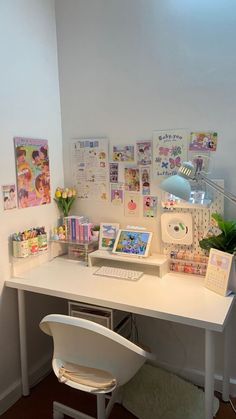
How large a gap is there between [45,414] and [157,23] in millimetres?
2238

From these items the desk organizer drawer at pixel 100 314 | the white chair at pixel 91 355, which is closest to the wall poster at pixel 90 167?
the desk organizer drawer at pixel 100 314

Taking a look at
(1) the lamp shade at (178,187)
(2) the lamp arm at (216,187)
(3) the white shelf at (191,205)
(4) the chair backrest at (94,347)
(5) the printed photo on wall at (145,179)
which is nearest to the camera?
(4) the chair backrest at (94,347)

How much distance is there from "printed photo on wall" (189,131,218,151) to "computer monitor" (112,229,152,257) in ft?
1.83

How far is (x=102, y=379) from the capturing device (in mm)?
1408

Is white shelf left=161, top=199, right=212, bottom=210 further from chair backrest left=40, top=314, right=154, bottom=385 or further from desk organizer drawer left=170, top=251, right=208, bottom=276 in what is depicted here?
chair backrest left=40, top=314, right=154, bottom=385

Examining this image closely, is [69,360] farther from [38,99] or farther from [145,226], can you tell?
[38,99]

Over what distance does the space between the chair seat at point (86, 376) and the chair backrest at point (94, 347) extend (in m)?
0.07

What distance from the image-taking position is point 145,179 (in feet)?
6.65

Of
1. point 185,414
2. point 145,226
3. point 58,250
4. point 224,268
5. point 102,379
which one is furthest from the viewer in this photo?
point 58,250

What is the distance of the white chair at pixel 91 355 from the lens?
126 cm

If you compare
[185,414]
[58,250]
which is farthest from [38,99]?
[185,414]

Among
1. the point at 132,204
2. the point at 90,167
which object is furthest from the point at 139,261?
the point at 90,167

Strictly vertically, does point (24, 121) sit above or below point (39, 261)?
above

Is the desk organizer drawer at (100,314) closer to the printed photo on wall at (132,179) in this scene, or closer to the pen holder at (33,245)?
the pen holder at (33,245)
